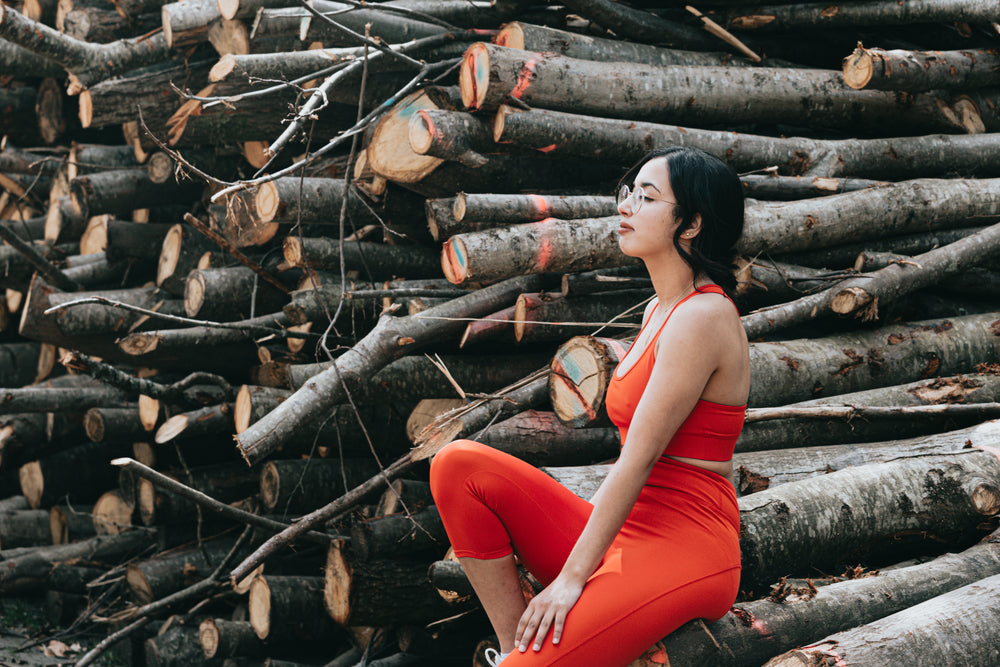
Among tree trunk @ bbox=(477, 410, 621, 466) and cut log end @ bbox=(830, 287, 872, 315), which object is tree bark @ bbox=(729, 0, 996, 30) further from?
tree trunk @ bbox=(477, 410, 621, 466)

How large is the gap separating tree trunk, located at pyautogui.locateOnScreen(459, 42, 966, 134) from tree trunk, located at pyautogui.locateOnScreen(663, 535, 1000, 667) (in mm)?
2603

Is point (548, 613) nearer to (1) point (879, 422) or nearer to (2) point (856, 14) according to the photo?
(1) point (879, 422)

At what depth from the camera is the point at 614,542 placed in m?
2.19

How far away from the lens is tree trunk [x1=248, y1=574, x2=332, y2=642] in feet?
13.8

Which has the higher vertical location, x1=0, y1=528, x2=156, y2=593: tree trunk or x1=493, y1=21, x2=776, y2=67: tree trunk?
x1=493, y1=21, x2=776, y2=67: tree trunk

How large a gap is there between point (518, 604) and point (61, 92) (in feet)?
21.2

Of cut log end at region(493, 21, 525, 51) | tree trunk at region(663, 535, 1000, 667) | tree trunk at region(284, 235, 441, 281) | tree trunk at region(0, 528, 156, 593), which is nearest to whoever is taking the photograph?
tree trunk at region(663, 535, 1000, 667)

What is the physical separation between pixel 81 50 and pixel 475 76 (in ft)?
9.10

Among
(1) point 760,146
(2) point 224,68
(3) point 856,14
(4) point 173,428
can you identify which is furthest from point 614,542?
(3) point 856,14

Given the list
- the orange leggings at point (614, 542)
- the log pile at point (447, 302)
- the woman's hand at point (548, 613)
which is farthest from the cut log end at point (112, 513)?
the woman's hand at point (548, 613)

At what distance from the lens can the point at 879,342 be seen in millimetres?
4098

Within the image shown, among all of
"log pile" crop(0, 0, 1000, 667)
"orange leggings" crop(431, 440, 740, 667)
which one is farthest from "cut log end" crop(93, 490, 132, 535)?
"orange leggings" crop(431, 440, 740, 667)

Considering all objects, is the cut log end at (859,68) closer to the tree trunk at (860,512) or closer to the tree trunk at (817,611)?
the tree trunk at (860,512)

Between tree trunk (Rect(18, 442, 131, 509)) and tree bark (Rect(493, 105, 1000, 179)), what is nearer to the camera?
tree bark (Rect(493, 105, 1000, 179))
